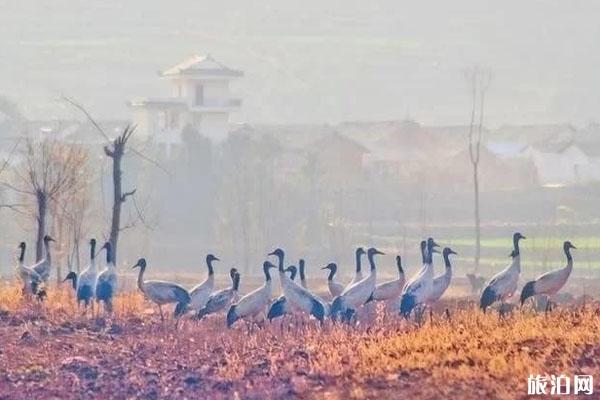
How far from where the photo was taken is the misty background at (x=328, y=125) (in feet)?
183

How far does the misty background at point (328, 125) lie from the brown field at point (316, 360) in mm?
15356

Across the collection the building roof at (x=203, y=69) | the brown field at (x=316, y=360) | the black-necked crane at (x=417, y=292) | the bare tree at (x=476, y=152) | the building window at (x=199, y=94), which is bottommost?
the brown field at (x=316, y=360)

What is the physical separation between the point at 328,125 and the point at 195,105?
14.5 metres

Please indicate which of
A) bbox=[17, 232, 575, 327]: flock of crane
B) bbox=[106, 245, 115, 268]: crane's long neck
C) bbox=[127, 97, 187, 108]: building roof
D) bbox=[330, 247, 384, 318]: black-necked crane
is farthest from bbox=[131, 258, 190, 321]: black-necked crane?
bbox=[127, 97, 187, 108]: building roof

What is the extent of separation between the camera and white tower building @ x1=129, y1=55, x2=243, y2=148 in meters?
71.0

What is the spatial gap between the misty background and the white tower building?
1287mm

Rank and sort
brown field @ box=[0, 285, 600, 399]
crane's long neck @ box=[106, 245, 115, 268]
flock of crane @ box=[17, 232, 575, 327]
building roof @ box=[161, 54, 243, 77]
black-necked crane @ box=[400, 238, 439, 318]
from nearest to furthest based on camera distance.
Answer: brown field @ box=[0, 285, 600, 399]
black-necked crane @ box=[400, 238, 439, 318]
flock of crane @ box=[17, 232, 575, 327]
crane's long neck @ box=[106, 245, 115, 268]
building roof @ box=[161, 54, 243, 77]

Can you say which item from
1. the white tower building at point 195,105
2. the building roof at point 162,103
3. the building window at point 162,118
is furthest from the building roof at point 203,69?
the building window at point 162,118

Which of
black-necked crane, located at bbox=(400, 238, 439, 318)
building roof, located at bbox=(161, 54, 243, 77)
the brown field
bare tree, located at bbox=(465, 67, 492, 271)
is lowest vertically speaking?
the brown field

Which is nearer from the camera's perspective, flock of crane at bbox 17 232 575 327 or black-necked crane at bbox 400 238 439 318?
black-necked crane at bbox 400 238 439 318

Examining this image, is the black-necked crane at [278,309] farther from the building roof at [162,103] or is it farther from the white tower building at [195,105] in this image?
the building roof at [162,103]

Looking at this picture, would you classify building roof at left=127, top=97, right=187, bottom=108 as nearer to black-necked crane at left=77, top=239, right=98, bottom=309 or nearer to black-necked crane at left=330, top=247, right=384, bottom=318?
black-necked crane at left=77, top=239, right=98, bottom=309

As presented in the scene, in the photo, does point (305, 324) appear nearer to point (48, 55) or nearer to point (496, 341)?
point (496, 341)

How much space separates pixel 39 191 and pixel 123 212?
30776mm
